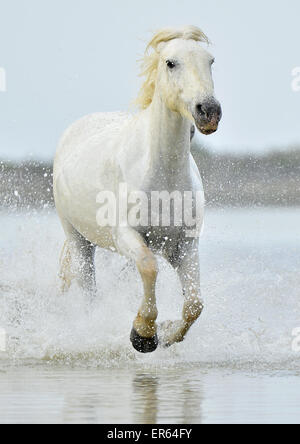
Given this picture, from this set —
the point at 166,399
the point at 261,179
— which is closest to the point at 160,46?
the point at 166,399

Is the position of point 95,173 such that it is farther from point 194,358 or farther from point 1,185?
point 1,185

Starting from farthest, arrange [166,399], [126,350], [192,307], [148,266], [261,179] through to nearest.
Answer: [261,179], [126,350], [192,307], [148,266], [166,399]

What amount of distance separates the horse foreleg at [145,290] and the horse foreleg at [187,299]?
0.95ft

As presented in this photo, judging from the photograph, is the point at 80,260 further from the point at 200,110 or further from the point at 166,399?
the point at 166,399

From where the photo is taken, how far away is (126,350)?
320 inches

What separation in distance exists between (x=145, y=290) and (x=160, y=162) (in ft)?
2.52

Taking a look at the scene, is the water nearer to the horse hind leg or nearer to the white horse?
the horse hind leg

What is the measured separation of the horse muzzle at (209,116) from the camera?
6.68 metres

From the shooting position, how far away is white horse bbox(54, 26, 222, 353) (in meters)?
6.98

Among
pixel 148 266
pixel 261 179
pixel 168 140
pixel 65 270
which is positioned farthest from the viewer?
pixel 261 179

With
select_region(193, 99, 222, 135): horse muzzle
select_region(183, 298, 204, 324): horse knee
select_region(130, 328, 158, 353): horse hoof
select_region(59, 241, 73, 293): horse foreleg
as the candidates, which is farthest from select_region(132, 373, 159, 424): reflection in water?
select_region(59, 241, 73, 293): horse foreleg

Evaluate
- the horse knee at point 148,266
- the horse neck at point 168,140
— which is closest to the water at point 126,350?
the horse knee at point 148,266

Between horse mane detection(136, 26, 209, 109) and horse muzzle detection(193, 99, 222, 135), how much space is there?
0.72m

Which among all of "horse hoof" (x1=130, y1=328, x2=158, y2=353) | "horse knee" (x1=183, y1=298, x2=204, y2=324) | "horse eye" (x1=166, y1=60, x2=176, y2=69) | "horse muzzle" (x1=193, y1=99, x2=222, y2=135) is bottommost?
"horse hoof" (x1=130, y1=328, x2=158, y2=353)
